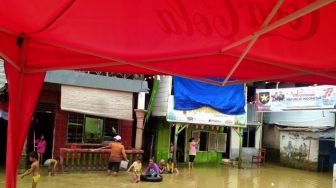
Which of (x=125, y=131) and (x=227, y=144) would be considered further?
(x=227, y=144)

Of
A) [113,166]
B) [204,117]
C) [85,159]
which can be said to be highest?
[204,117]

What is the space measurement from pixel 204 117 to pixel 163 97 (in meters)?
2.38

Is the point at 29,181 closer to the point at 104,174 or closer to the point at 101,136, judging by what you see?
the point at 104,174

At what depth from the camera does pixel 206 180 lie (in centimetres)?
1670

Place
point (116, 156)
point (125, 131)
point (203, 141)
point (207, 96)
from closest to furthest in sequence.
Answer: point (116, 156)
point (125, 131)
point (207, 96)
point (203, 141)

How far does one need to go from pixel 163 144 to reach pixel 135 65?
17880mm

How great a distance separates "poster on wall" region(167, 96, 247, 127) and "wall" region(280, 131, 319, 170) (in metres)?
4.18

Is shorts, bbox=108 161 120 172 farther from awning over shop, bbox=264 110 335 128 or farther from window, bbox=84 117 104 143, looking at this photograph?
awning over shop, bbox=264 110 335 128

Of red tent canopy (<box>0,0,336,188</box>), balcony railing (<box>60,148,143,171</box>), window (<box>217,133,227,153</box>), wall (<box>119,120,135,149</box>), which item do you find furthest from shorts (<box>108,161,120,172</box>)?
red tent canopy (<box>0,0,336,188</box>)

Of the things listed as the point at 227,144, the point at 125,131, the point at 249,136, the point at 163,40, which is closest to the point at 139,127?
the point at 125,131

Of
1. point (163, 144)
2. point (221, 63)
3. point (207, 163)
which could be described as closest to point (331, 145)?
point (207, 163)

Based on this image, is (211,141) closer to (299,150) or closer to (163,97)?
(163,97)

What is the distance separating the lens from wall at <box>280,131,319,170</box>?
23.6 meters

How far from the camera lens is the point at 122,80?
684 inches
